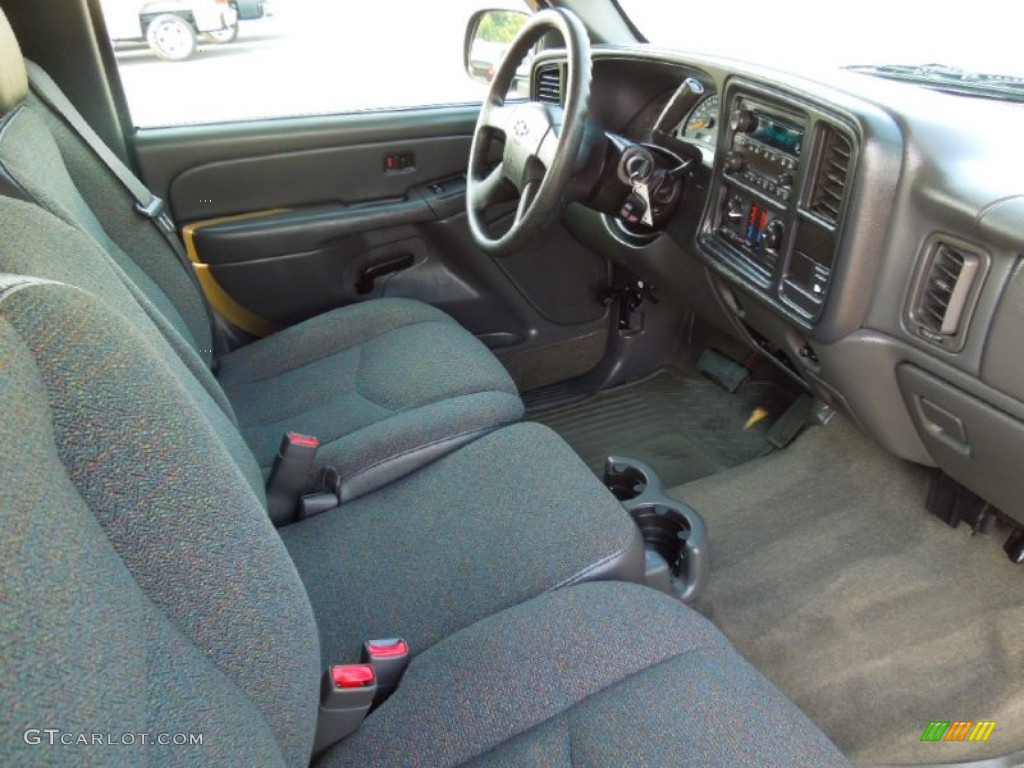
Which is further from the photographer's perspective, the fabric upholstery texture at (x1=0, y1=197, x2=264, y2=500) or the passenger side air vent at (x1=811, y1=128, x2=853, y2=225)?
the passenger side air vent at (x1=811, y1=128, x2=853, y2=225)

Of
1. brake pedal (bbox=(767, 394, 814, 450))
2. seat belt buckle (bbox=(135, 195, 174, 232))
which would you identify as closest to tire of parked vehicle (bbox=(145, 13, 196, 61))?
seat belt buckle (bbox=(135, 195, 174, 232))

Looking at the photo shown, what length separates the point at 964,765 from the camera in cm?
133

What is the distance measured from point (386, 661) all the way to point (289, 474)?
0.43 metres

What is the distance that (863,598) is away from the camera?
1.62m

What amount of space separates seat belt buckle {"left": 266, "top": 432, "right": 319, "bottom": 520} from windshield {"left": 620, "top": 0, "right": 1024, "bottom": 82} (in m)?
1.01

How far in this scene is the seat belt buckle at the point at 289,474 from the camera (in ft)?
4.14

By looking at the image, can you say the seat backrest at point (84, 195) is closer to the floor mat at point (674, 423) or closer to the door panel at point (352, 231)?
the door panel at point (352, 231)

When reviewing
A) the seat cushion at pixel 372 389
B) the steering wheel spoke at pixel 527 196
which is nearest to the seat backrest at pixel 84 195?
the seat cushion at pixel 372 389

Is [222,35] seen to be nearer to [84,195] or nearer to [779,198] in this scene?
[84,195]

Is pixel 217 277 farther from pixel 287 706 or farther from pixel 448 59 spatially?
pixel 287 706

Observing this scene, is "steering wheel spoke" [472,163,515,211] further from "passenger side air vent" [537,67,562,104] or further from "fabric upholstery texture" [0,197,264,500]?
"fabric upholstery texture" [0,197,264,500]

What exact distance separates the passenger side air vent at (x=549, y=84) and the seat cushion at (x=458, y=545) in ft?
3.24

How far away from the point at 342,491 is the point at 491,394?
0.32m

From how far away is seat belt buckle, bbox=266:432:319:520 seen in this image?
1262 millimetres
